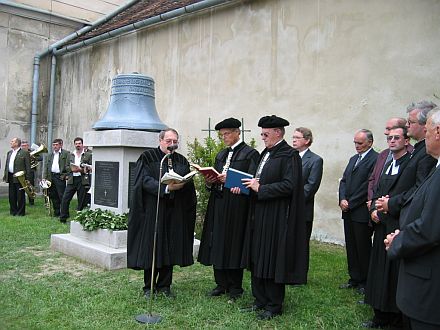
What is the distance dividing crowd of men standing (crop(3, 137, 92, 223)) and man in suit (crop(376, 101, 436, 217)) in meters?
7.93

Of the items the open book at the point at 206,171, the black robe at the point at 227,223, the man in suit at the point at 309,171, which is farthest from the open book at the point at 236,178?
the man in suit at the point at 309,171

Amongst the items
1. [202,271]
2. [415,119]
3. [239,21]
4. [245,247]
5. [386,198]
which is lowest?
[202,271]

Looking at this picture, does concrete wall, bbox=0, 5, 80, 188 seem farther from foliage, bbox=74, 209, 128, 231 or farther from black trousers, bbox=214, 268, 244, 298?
black trousers, bbox=214, 268, 244, 298

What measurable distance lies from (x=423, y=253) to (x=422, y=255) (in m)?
0.02

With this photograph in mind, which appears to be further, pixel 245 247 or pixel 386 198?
pixel 245 247

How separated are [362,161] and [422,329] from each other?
331cm

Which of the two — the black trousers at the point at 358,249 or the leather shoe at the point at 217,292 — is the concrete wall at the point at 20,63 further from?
the black trousers at the point at 358,249

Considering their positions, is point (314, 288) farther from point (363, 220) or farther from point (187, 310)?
point (187, 310)

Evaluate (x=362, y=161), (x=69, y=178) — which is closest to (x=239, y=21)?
(x=69, y=178)

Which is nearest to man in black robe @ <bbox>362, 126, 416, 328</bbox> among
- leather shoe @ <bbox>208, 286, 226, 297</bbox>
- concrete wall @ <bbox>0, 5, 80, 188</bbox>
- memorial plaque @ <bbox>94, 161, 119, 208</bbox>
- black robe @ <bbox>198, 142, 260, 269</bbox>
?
black robe @ <bbox>198, 142, 260, 269</bbox>

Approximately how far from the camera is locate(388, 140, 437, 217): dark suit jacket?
13.6 ft

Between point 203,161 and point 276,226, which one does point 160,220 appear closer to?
point 276,226

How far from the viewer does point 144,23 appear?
44.7ft

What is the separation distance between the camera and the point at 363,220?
5672 millimetres
